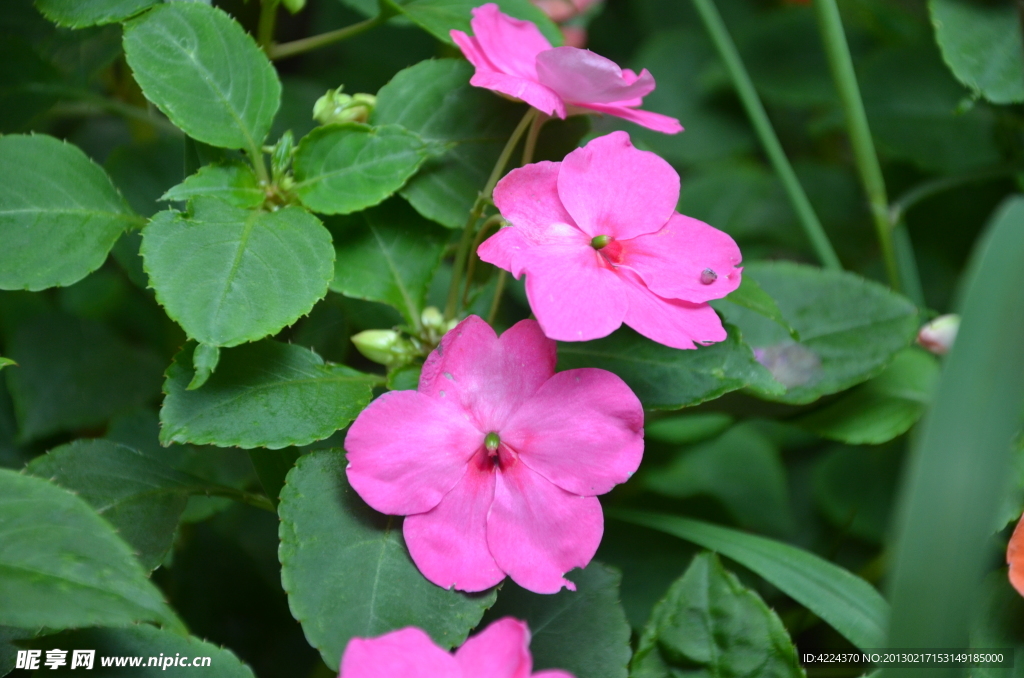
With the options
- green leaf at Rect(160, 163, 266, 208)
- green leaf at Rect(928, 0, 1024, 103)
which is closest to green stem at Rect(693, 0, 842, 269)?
green leaf at Rect(928, 0, 1024, 103)

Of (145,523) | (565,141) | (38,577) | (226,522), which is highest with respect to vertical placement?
(565,141)

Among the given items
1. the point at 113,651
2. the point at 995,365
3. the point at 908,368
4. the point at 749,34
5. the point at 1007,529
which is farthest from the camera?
the point at 749,34

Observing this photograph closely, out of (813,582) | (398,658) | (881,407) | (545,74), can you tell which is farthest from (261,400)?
(881,407)

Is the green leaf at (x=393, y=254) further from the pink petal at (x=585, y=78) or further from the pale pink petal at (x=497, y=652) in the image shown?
the pale pink petal at (x=497, y=652)

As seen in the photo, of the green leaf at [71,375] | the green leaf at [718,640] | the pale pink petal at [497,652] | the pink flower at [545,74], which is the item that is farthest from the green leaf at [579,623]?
the green leaf at [71,375]

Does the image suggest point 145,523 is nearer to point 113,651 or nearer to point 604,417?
point 113,651

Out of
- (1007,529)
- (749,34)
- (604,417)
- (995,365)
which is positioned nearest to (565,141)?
(604,417)
